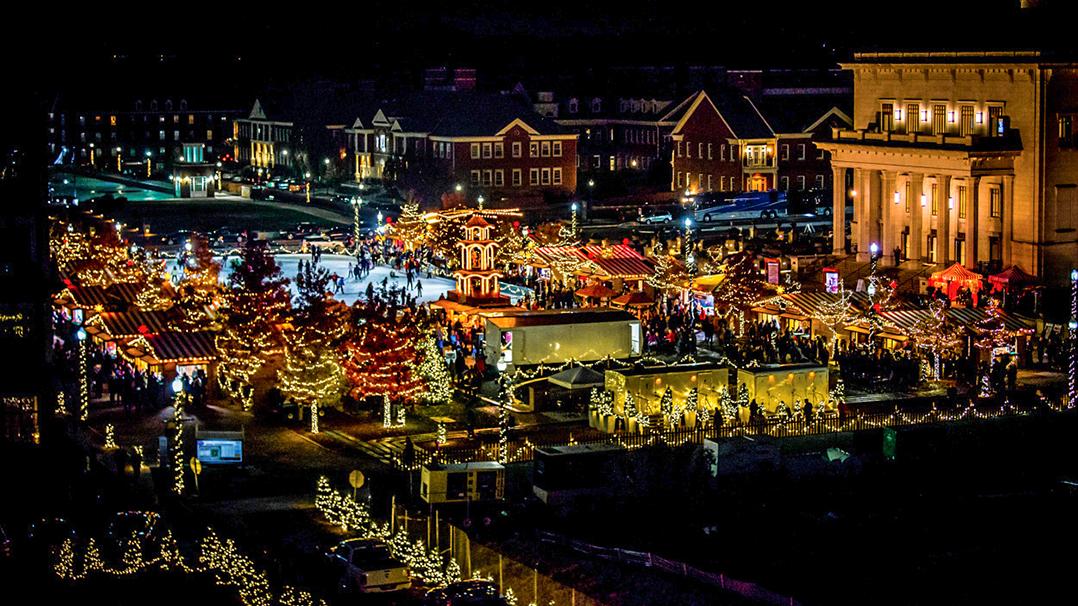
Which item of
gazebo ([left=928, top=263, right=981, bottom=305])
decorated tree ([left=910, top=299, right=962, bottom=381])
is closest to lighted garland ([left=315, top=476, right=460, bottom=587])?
decorated tree ([left=910, top=299, right=962, bottom=381])

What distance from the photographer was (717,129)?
8969 cm

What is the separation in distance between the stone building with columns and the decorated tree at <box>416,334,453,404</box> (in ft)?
60.0

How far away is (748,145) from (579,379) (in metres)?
51.5

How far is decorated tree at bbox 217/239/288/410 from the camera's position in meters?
40.9

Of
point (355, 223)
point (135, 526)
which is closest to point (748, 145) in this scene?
point (355, 223)

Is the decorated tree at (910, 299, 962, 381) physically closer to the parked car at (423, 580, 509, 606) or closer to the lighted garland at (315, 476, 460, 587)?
the lighted garland at (315, 476, 460, 587)

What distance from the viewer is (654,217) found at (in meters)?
80.2

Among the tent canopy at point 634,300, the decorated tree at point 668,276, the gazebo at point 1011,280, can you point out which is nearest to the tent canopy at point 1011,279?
the gazebo at point 1011,280

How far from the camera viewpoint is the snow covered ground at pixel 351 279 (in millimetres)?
56812

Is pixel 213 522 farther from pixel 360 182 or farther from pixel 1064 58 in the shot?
pixel 360 182

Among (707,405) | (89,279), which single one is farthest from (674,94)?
(707,405)

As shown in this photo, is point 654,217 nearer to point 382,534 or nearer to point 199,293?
point 199,293

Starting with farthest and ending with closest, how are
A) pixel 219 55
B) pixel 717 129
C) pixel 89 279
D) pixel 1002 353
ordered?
pixel 219 55, pixel 717 129, pixel 89 279, pixel 1002 353

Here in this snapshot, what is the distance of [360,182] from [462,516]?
67027 mm
